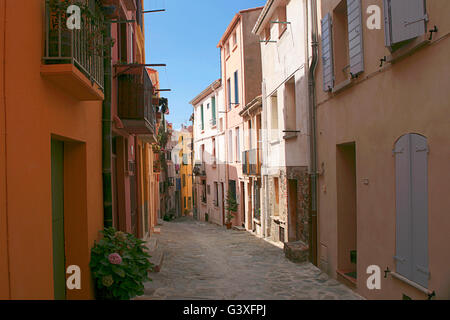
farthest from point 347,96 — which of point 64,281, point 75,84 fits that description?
point 64,281

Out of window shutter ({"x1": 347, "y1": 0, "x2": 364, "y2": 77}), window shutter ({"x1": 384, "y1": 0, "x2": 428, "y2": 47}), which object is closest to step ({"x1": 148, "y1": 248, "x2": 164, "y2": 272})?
window shutter ({"x1": 347, "y1": 0, "x2": 364, "y2": 77})

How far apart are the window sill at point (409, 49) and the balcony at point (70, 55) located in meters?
3.94

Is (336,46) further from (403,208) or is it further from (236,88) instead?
(236,88)

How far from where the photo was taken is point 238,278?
8617mm

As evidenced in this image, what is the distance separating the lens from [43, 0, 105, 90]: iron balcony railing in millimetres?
3953

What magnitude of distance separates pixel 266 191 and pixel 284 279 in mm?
6937

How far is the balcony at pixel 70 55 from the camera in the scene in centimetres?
388

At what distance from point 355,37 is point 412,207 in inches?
128

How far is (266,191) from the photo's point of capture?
15242mm

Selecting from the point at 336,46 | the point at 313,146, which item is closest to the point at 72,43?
the point at 336,46

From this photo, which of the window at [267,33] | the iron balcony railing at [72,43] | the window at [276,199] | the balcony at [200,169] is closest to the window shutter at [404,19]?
the iron balcony railing at [72,43]

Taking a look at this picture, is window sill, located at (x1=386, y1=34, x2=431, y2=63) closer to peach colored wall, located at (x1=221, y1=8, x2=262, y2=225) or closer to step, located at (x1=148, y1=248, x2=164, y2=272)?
step, located at (x1=148, y1=248, x2=164, y2=272)

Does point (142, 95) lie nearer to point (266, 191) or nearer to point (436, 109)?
point (436, 109)

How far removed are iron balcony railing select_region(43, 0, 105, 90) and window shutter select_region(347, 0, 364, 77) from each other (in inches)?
168
